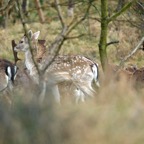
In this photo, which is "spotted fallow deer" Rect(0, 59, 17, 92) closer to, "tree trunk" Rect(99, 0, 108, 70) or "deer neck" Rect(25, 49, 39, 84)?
"deer neck" Rect(25, 49, 39, 84)

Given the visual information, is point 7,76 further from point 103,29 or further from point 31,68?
point 103,29

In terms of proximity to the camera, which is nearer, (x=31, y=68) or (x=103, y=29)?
(x=103, y=29)

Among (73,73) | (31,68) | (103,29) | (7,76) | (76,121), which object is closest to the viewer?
(76,121)

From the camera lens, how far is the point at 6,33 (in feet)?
63.0

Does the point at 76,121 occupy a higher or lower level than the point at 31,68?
higher

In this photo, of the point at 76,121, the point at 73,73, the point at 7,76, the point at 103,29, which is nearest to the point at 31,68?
the point at 7,76

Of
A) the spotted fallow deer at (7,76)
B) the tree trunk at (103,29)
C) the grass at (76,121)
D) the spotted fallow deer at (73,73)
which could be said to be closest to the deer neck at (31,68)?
the spotted fallow deer at (73,73)

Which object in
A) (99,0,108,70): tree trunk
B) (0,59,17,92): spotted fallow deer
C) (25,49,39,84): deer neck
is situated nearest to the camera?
(99,0,108,70): tree trunk

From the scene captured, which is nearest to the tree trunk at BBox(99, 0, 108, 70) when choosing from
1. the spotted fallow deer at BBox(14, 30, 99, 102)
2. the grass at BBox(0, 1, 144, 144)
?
the spotted fallow deer at BBox(14, 30, 99, 102)

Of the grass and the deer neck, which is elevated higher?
the grass

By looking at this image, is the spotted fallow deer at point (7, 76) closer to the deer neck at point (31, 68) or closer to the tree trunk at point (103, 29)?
the deer neck at point (31, 68)

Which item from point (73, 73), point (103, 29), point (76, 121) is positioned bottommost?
point (73, 73)

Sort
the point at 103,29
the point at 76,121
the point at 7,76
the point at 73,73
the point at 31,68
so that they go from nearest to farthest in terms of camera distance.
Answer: the point at 76,121 < the point at 103,29 < the point at 7,76 < the point at 73,73 < the point at 31,68

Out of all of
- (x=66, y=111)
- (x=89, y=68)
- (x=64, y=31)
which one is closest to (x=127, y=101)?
(x=66, y=111)
